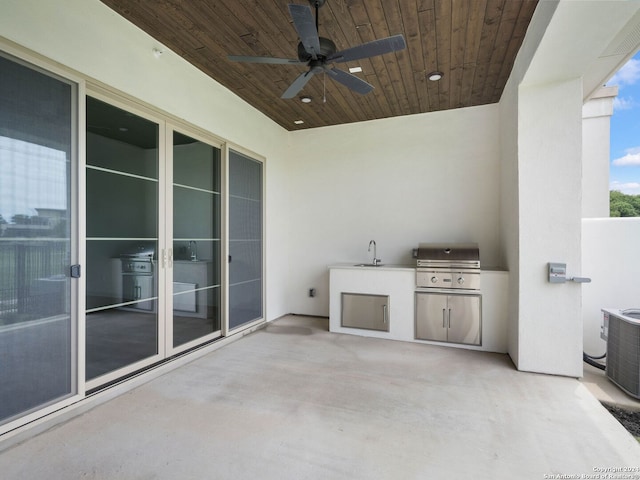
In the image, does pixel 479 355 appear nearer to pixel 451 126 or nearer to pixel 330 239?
pixel 330 239

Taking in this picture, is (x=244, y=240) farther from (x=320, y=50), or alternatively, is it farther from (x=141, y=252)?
(x=320, y=50)

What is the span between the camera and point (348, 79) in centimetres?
267

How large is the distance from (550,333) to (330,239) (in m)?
3.15

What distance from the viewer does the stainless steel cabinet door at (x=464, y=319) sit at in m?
3.74

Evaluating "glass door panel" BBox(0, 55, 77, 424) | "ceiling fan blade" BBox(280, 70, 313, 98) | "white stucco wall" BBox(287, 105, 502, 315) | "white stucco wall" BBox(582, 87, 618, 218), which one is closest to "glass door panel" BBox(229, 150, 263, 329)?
"white stucco wall" BBox(287, 105, 502, 315)

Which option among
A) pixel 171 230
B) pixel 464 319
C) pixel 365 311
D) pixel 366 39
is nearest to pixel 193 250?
pixel 171 230

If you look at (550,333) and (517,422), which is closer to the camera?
(517,422)

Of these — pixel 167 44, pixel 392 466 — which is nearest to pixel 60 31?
pixel 167 44

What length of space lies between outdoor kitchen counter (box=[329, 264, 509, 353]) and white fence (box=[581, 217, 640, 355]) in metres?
0.84

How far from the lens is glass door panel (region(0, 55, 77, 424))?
1960mm

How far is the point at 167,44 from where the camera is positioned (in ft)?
9.84

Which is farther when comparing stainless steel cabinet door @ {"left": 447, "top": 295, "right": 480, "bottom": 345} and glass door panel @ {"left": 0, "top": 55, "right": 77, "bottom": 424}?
stainless steel cabinet door @ {"left": 447, "top": 295, "right": 480, "bottom": 345}

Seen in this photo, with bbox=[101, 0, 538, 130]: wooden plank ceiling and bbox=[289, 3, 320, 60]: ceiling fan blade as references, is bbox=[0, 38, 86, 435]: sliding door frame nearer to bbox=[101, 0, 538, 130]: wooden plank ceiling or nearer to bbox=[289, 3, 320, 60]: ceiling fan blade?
bbox=[101, 0, 538, 130]: wooden plank ceiling

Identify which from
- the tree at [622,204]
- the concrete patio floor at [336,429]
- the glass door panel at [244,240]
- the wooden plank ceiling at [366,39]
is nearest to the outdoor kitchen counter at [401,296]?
the concrete patio floor at [336,429]
